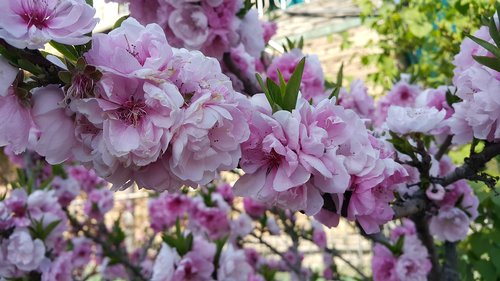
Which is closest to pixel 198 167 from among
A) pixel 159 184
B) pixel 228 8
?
pixel 159 184

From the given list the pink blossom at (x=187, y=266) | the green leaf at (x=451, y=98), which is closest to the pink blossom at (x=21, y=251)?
the pink blossom at (x=187, y=266)

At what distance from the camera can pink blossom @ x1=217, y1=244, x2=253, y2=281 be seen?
1331 mm

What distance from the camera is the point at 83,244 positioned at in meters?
2.67

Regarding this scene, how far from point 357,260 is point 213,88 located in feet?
14.1

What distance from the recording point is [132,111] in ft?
1.92

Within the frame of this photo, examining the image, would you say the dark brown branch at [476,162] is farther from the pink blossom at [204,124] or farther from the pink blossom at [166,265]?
the pink blossom at [166,265]

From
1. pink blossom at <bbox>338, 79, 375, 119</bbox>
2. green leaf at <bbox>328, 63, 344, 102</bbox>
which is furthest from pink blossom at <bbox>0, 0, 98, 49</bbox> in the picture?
pink blossom at <bbox>338, 79, 375, 119</bbox>

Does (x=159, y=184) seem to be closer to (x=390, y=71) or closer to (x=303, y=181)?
(x=303, y=181)

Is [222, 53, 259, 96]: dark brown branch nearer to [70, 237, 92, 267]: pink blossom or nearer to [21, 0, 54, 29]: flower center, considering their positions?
[21, 0, 54, 29]: flower center

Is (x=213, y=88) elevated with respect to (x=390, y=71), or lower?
elevated

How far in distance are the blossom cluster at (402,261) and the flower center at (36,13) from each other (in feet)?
3.69

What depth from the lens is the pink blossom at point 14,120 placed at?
0.58 meters

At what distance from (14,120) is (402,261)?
3.63 ft

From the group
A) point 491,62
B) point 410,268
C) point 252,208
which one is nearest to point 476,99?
point 491,62
